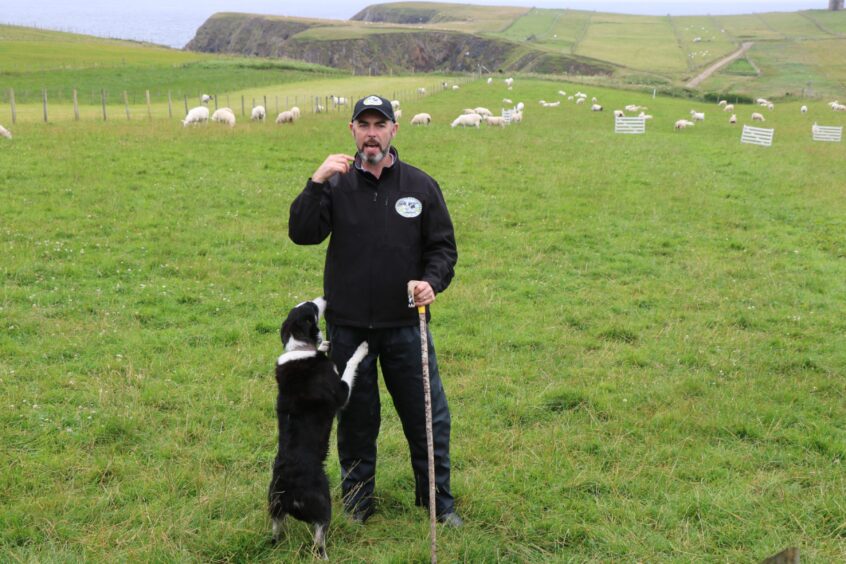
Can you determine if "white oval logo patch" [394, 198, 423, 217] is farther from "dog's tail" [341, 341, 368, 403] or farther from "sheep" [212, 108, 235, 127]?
"sheep" [212, 108, 235, 127]

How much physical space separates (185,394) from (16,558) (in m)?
2.93

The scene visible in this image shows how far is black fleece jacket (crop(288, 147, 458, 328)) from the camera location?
15.8 feet

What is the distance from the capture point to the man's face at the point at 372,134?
467 cm

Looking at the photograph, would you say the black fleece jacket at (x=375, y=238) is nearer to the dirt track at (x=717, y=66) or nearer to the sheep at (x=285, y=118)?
the sheep at (x=285, y=118)

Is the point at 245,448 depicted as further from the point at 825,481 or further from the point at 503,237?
the point at 503,237

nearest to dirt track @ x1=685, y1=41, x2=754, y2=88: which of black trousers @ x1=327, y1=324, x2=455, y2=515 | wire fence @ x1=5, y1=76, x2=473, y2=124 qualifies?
wire fence @ x1=5, y1=76, x2=473, y2=124

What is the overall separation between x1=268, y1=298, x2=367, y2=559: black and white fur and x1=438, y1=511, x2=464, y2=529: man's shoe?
38.6 inches

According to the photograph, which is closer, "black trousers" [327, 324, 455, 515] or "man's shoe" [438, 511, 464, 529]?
"black trousers" [327, 324, 455, 515]

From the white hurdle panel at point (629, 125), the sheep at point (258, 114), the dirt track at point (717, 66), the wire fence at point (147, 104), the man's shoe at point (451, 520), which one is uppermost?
the dirt track at point (717, 66)

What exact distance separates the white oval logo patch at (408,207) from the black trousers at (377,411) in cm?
82

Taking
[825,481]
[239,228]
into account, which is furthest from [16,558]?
[239,228]

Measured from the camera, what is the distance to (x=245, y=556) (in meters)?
4.68

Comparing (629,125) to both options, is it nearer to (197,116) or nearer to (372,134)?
(197,116)

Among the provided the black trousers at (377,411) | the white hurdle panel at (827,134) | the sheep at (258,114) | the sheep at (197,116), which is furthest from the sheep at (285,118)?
the black trousers at (377,411)
